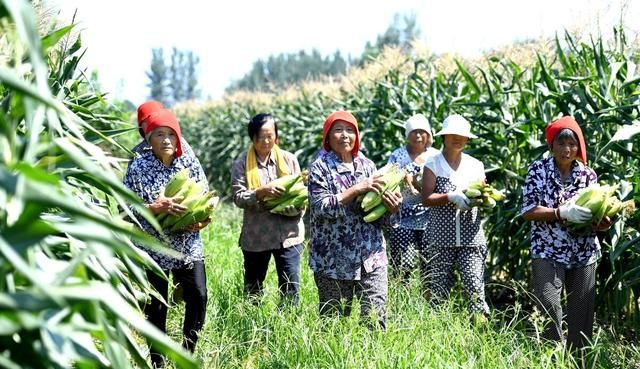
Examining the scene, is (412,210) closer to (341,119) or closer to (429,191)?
(429,191)

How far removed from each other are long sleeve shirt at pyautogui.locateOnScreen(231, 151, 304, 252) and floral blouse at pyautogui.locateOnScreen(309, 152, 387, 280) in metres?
0.74

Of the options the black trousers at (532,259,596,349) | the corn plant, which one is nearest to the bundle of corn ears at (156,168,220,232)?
the black trousers at (532,259,596,349)

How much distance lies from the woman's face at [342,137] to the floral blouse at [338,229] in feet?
0.29

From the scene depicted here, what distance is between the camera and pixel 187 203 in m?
4.73

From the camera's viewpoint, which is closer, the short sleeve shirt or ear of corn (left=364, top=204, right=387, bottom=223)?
ear of corn (left=364, top=204, right=387, bottom=223)

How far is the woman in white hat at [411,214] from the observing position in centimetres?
632

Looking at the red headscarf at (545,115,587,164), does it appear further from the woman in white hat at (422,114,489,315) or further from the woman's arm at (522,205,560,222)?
the woman in white hat at (422,114,489,315)

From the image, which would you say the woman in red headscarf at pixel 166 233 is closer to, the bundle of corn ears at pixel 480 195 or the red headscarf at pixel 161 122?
the red headscarf at pixel 161 122

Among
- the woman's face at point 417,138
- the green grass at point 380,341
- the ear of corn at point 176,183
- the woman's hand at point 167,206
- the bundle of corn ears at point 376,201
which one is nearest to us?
the green grass at point 380,341

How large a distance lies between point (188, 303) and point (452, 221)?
179 cm

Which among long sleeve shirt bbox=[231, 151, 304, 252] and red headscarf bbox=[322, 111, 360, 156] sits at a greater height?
red headscarf bbox=[322, 111, 360, 156]

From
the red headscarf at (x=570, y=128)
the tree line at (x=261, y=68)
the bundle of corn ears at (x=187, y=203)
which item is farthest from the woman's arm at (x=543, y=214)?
the tree line at (x=261, y=68)

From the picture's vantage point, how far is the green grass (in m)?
4.18

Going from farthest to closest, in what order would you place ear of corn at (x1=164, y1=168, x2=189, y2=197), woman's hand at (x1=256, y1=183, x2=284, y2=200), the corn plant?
1. woman's hand at (x1=256, y1=183, x2=284, y2=200)
2. ear of corn at (x1=164, y1=168, x2=189, y2=197)
3. the corn plant
